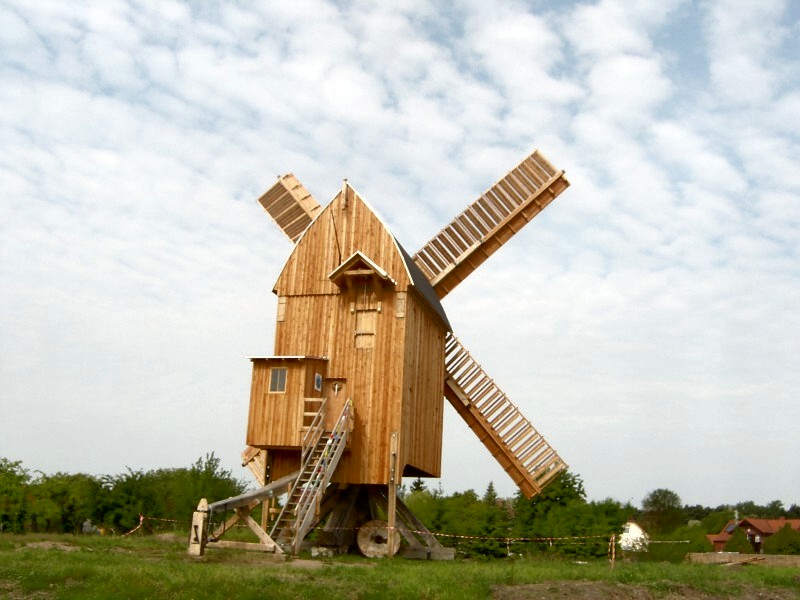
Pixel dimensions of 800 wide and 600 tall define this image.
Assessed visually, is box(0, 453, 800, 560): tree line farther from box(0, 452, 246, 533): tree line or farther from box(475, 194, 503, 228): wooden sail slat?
box(475, 194, 503, 228): wooden sail slat

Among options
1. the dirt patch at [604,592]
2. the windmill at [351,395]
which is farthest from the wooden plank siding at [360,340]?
the dirt patch at [604,592]

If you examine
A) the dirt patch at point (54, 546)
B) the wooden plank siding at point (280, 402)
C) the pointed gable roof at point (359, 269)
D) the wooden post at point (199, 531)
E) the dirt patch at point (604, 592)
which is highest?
the pointed gable roof at point (359, 269)

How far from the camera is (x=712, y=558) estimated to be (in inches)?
963

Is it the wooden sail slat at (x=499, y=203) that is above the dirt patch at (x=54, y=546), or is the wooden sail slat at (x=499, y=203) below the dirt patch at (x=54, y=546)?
above

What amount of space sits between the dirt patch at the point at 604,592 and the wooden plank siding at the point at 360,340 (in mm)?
6140

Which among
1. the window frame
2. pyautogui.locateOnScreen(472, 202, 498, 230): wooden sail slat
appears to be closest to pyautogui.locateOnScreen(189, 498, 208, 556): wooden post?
the window frame

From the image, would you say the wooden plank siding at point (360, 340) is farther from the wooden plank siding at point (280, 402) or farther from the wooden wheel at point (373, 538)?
the wooden wheel at point (373, 538)

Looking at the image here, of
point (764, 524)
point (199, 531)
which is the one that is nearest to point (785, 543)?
point (764, 524)

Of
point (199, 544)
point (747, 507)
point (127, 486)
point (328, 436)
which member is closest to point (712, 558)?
point (328, 436)

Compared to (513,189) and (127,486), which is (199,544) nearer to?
(513,189)

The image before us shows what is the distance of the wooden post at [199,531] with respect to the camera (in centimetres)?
1661

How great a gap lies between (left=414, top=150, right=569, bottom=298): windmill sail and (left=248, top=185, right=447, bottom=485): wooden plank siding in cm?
325

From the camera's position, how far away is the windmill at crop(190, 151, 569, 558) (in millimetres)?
20438

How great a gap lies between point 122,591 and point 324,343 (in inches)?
382
